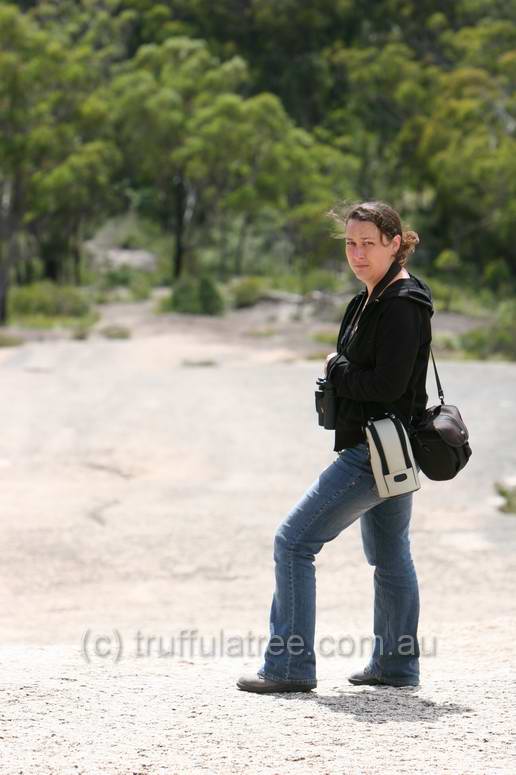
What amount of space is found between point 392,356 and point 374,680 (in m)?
1.20

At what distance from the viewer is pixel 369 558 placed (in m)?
4.27

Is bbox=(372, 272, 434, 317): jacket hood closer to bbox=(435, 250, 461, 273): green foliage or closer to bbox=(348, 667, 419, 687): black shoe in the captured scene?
bbox=(348, 667, 419, 687): black shoe

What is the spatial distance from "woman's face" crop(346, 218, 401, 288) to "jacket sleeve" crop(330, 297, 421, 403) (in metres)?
0.15

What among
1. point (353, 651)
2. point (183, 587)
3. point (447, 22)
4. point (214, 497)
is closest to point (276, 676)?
point (353, 651)

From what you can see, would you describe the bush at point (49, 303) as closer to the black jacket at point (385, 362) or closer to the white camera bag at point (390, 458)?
the black jacket at point (385, 362)

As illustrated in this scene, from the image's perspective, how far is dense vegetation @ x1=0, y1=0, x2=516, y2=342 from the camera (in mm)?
26219

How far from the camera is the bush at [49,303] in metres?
27.0

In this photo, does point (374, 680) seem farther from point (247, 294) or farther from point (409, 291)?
point (247, 294)

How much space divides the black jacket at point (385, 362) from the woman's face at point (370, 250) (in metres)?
0.08

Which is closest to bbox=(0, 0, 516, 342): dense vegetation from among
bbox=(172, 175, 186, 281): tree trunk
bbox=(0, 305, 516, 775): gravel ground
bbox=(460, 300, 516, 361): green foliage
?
bbox=(172, 175, 186, 281): tree trunk

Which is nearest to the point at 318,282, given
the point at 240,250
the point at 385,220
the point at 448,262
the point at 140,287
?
the point at 448,262

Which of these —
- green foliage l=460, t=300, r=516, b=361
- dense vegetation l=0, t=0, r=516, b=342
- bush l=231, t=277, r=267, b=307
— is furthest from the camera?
bush l=231, t=277, r=267, b=307

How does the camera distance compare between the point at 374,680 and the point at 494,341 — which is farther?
the point at 494,341

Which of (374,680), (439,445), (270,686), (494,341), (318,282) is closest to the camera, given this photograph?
(439,445)
